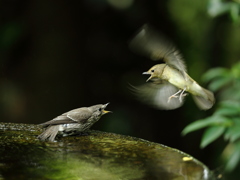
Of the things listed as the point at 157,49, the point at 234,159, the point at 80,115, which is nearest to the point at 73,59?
the point at 80,115

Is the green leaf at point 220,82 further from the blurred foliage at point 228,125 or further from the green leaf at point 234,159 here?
the green leaf at point 234,159

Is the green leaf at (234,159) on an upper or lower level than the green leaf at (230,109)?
lower

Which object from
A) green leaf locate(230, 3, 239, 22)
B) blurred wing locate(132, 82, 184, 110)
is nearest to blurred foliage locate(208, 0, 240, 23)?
green leaf locate(230, 3, 239, 22)

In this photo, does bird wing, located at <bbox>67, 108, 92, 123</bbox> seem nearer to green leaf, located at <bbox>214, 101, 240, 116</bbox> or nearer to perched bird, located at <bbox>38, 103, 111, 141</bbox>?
perched bird, located at <bbox>38, 103, 111, 141</bbox>

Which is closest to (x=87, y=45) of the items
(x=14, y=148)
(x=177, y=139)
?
(x=177, y=139)

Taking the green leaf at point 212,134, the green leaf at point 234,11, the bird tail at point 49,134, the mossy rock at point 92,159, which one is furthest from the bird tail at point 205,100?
the bird tail at point 49,134

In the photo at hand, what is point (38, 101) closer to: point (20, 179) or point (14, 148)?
point (14, 148)

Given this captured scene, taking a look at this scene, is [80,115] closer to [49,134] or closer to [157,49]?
[49,134]

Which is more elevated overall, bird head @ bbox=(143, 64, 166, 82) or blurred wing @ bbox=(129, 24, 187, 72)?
blurred wing @ bbox=(129, 24, 187, 72)

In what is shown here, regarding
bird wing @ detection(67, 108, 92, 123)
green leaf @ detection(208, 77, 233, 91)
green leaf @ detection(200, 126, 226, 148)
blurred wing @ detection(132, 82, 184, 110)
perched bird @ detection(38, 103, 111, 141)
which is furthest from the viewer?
bird wing @ detection(67, 108, 92, 123)
